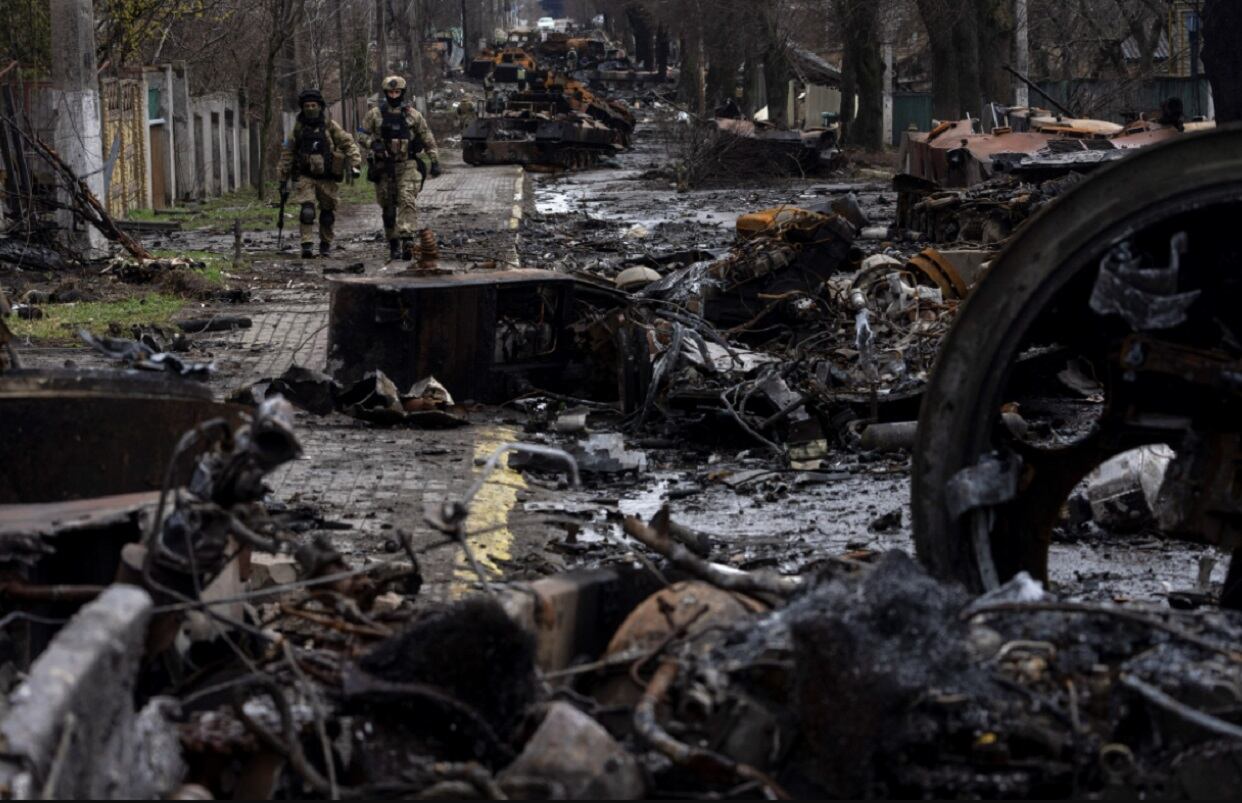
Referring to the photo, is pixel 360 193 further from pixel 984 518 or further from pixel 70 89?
pixel 984 518

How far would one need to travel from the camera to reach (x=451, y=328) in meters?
11.8

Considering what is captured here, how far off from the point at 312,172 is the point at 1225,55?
10317mm

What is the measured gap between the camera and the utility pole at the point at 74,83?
770 inches

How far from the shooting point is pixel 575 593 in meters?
4.83

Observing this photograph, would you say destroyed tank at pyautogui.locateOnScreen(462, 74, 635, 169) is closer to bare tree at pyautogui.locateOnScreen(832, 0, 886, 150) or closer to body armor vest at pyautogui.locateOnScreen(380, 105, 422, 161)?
bare tree at pyautogui.locateOnScreen(832, 0, 886, 150)

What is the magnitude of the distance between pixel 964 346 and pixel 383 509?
439 cm

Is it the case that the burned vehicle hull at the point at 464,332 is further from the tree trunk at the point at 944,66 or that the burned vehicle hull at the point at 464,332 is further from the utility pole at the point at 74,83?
the tree trunk at the point at 944,66

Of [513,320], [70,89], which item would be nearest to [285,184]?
[70,89]

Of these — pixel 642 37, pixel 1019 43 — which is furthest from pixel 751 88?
pixel 642 37

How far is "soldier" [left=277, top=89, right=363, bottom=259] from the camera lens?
2047 centimetres

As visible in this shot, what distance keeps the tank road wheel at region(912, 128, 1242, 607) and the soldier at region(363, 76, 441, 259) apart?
1570 centimetres

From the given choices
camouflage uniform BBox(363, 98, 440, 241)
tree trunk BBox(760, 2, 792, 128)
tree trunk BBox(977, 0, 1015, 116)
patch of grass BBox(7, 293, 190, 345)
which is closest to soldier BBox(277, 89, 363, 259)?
camouflage uniform BBox(363, 98, 440, 241)

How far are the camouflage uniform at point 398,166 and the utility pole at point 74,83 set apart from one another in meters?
3.22

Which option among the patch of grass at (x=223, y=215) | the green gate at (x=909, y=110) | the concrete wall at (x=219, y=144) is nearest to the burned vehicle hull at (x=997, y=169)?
the patch of grass at (x=223, y=215)
